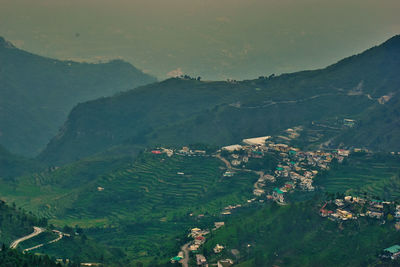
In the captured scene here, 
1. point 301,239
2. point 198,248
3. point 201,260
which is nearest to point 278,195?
point 301,239

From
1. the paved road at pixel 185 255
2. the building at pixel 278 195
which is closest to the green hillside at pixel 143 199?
the paved road at pixel 185 255

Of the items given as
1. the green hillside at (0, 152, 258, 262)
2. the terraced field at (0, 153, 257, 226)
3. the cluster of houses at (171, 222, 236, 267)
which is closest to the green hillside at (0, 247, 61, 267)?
the cluster of houses at (171, 222, 236, 267)

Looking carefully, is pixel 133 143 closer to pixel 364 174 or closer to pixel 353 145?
pixel 353 145

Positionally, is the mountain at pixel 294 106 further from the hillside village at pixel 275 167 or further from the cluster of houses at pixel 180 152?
the cluster of houses at pixel 180 152

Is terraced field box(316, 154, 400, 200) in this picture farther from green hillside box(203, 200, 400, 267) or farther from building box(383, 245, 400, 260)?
building box(383, 245, 400, 260)

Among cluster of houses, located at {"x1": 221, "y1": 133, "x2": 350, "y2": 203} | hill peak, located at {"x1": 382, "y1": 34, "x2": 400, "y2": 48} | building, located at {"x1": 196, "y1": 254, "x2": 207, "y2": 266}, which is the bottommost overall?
building, located at {"x1": 196, "y1": 254, "x2": 207, "y2": 266}

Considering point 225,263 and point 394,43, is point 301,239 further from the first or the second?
point 394,43
